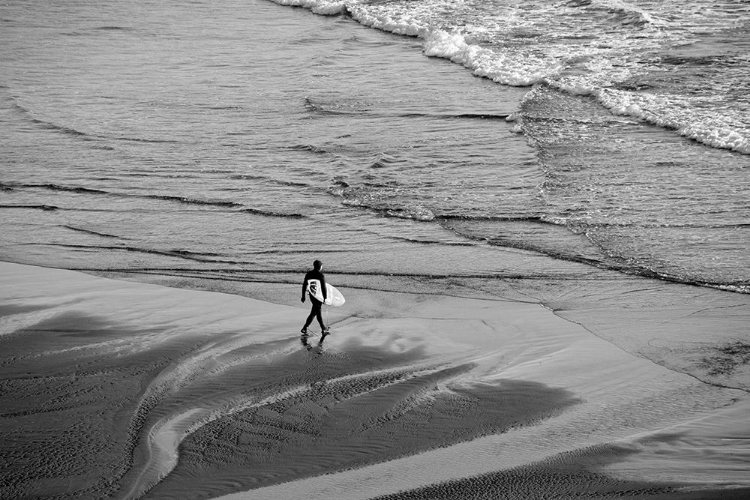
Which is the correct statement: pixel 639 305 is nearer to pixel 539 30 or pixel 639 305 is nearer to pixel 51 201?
pixel 51 201

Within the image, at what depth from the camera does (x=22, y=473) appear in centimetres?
759

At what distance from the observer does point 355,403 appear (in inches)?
356

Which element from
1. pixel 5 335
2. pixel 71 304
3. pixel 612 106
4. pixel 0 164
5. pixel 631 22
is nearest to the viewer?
pixel 5 335

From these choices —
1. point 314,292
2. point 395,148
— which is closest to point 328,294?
point 314,292

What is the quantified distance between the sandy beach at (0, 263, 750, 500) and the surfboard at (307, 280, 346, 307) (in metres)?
0.27

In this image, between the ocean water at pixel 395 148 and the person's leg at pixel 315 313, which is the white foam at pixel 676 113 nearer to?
the ocean water at pixel 395 148

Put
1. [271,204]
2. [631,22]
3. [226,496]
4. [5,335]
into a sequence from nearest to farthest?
[226,496]
[5,335]
[271,204]
[631,22]

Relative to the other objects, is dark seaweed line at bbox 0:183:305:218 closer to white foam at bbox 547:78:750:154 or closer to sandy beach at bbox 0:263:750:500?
sandy beach at bbox 0:263:750:500

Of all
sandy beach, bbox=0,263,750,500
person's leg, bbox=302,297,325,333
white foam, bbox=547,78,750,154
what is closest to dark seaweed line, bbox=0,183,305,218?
sandy beach, bbox=0,263,750,500

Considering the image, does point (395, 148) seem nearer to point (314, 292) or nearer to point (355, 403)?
point (314, 292)

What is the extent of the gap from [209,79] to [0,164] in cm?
850

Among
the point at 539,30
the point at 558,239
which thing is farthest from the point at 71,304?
the point at 539,30

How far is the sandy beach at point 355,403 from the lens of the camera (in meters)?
7.60

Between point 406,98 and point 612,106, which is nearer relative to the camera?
point 612,106
